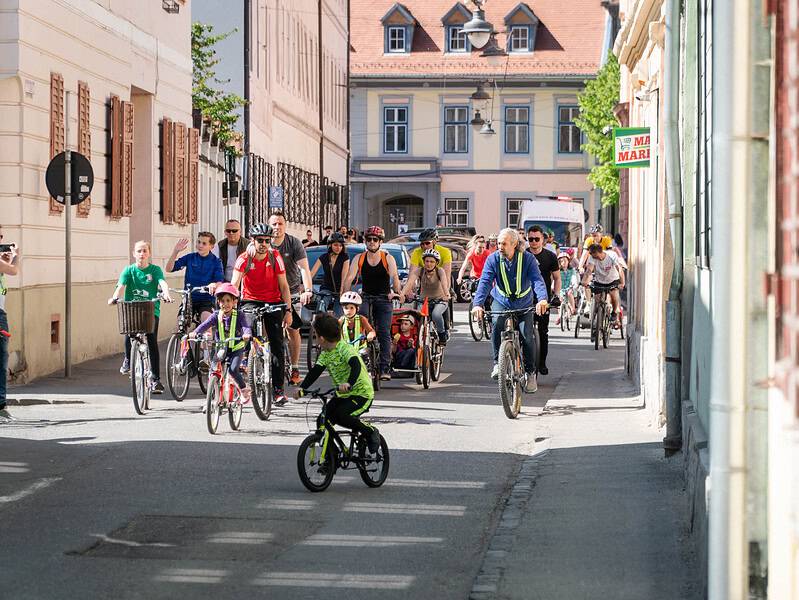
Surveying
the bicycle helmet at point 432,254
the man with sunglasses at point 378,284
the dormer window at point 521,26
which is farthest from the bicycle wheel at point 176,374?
the dormer window at point 521,26

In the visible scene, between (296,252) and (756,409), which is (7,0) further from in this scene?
(756,409)

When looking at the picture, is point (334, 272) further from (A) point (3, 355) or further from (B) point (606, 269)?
(B) point (606, 269)

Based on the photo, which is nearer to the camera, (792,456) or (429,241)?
(792,456)

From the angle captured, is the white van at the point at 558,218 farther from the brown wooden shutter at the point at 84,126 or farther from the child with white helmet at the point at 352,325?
the child with white helmet at the point at 352,325

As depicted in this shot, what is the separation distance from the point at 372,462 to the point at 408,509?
3.46ft

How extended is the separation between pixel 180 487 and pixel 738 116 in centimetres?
640

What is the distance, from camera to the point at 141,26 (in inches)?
1021

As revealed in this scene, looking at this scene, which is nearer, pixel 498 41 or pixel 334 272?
pixel 334 272

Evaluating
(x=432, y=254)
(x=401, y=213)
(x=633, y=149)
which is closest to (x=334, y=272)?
(x=432, y=254)

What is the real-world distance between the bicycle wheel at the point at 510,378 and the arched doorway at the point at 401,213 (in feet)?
201

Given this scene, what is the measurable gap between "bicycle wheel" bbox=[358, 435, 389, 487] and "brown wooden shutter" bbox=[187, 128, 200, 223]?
62.5ft

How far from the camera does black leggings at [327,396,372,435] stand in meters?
10.7

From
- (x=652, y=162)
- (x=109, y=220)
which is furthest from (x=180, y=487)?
(x=109, y=220)

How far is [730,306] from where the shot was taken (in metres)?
4.99
